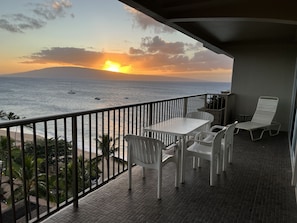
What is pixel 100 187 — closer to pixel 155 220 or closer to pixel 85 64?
pixel 155 220

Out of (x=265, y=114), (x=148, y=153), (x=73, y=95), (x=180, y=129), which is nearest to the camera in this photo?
(x=148, y=153)

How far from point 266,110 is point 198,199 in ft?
14.8

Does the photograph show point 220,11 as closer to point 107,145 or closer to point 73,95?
point 107,145

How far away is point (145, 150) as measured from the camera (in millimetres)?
2549

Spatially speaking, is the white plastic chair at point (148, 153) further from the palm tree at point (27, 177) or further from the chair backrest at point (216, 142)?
the palm tree at point (27, 177)

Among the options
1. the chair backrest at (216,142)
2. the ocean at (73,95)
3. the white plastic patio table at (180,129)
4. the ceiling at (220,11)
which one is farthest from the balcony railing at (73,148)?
the ocean at (73,95)

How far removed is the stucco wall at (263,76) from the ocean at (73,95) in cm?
1736

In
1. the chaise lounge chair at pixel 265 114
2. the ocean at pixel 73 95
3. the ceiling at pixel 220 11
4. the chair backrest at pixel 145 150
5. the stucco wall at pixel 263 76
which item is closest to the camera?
the chair backrest at pixel 145 150

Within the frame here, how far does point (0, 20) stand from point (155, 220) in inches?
1137

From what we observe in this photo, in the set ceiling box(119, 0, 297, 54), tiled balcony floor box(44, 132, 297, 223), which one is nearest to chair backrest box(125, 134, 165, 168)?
tiled balcony floor box(44, 132, 297, 223)

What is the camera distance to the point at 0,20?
24016 mm

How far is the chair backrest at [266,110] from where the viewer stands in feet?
19.7

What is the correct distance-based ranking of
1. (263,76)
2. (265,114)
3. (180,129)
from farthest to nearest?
(263,76) → (265,114) → (180,129)

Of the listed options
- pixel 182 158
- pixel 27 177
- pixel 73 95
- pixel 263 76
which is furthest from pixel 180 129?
pixel 73 95
